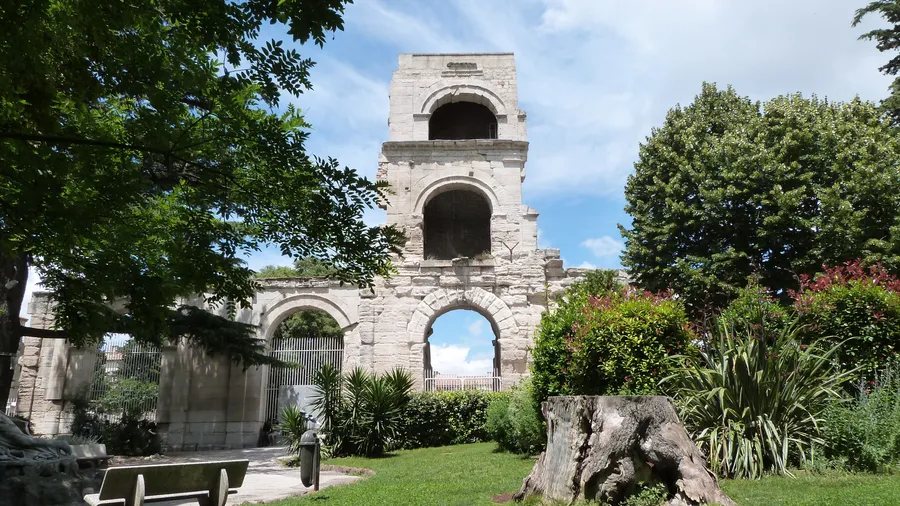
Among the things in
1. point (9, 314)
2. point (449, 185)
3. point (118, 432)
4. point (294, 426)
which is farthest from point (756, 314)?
point (118, 432)

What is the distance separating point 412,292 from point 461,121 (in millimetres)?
7486

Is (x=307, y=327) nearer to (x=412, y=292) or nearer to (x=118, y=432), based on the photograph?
(x=118, y=432)

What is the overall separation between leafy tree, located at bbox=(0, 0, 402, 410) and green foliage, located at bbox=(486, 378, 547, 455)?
216 inches

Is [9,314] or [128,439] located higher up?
[9,314]

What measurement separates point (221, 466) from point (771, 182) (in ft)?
42.5

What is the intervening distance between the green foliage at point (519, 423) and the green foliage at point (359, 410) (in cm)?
211

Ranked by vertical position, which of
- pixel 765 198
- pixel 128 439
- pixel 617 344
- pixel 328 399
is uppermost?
pixel 765 198

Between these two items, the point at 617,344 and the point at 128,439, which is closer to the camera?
the point at 617,344

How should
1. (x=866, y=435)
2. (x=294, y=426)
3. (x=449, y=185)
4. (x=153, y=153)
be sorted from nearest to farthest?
1. (x=153, y=153)
2. (x=866, y=435)
3. (x=294, y=426)
4. (x=449, y=185)

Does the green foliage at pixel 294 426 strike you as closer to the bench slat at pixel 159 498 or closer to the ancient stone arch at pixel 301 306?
the bench slat at pixel 159 498

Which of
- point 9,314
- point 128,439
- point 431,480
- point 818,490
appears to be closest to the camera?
point 818,490

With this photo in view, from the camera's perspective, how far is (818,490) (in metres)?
5.54

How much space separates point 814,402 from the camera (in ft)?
23.6

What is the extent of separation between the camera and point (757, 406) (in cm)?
695
